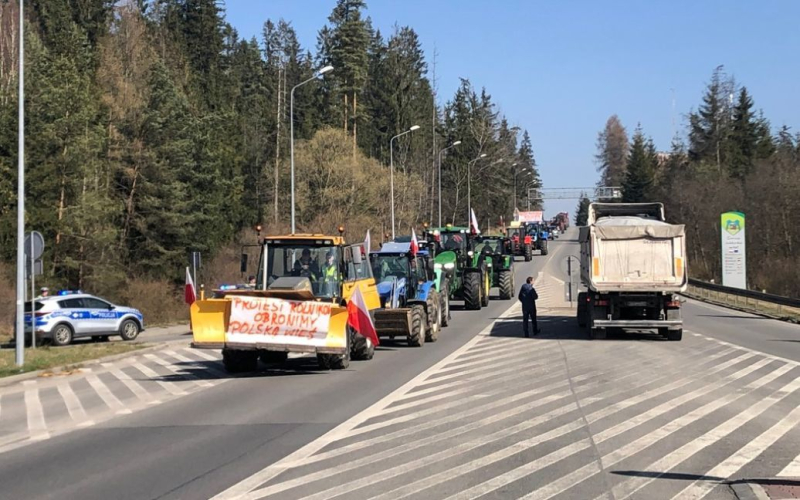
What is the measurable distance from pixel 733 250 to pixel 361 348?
27.8 meters

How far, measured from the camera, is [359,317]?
16.1m

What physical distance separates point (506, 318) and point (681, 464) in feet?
69.9

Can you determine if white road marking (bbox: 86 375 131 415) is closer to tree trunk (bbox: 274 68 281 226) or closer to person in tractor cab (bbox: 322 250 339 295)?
person in tractor cab (bbox: 322 250 339 295)

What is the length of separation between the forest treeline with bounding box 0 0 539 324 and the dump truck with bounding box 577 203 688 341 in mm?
28767

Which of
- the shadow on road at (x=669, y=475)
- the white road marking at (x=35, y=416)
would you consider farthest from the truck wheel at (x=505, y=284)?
the shadow on road at (x=669, y=475)

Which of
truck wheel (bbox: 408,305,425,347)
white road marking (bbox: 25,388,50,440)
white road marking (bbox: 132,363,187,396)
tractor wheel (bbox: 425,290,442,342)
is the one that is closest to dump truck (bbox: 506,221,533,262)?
tractor wheel (bbox: 425,290,442,342)

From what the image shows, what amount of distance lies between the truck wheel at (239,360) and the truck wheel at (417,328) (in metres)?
4.71

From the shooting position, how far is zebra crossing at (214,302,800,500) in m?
7.77

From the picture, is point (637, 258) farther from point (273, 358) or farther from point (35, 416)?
point (35, 416)

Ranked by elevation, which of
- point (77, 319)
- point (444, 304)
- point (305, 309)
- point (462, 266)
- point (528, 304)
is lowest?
point (77, 319)

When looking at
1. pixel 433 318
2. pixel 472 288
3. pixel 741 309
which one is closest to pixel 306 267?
pixel 433 318

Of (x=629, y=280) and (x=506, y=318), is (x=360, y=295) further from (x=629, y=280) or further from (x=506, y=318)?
(x=506, y=318)

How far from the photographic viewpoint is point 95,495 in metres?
7.69

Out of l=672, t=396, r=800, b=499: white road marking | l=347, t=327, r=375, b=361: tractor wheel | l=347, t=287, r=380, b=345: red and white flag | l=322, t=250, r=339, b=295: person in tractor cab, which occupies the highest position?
l=322, t=250, r=339, b=295: person in tractor cab
